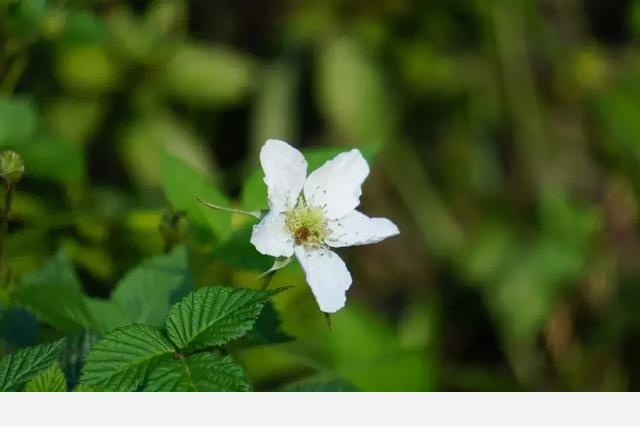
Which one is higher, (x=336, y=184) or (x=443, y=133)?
(x=336, y=184)

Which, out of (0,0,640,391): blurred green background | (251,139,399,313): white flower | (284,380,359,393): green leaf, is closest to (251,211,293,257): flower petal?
(251,139,399,313): white flower

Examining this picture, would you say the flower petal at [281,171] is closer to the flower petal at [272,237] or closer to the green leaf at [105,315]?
the flower petal at [272,237]

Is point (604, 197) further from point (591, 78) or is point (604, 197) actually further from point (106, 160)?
point (106, 160)

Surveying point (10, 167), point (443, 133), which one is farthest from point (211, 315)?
point (443, 133)

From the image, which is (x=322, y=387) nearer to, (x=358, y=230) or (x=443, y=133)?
(x=358, y=230)

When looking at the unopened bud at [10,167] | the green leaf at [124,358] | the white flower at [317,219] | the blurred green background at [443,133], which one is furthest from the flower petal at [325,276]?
the blurred green background at [443,133]
